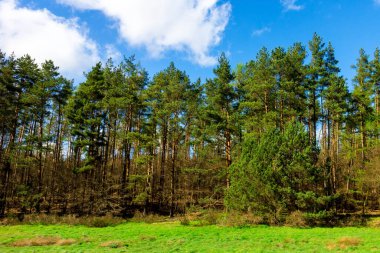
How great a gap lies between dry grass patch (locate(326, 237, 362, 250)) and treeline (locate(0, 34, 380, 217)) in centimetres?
807

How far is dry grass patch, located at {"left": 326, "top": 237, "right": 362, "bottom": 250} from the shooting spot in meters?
13.6

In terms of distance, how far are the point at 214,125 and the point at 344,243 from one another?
15.4 meters

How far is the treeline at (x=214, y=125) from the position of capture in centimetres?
2402

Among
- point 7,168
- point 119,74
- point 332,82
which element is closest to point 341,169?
point 332,82

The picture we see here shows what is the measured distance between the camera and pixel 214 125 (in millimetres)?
27641

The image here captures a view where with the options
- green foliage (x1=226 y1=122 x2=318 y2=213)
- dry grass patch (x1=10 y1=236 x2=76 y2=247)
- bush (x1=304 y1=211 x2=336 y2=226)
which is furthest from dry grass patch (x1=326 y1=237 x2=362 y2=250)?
dry grass patch (x1=10 y1=236 x2=76 y2=247)

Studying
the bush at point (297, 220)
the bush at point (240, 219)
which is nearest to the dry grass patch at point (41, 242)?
the bush at point (240, 219)

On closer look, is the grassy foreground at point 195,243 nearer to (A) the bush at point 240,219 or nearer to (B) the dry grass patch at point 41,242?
(B) the dry grass patch at point 41,242

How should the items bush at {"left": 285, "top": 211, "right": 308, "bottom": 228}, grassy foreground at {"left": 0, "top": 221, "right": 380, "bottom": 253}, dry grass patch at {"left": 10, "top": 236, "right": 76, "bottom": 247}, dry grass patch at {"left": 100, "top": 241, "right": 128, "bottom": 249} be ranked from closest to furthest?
grassy foreground at {"left": 0, "top": 221, "right": 380, "bottom": 253}
dry grass patch at {"left": 100, "top": 241, "right": 128, "bottom": 249}
dry grass patch at {"left": 10, "top": 236, "right": 76, "bottom": 247}
bush at {"left": 285, "top": 211, "right": 308, "bottom": 228}

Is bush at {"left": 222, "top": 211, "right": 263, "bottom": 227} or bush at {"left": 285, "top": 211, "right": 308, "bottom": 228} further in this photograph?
bush at {"left": 222, "top": 211, "right": 263, "bottom": 227}

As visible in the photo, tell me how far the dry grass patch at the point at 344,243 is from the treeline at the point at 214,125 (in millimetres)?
8069

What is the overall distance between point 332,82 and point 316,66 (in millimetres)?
2563

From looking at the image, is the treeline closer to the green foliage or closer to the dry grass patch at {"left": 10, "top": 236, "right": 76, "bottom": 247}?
the green foliage

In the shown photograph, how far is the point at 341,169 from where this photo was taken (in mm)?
31375
